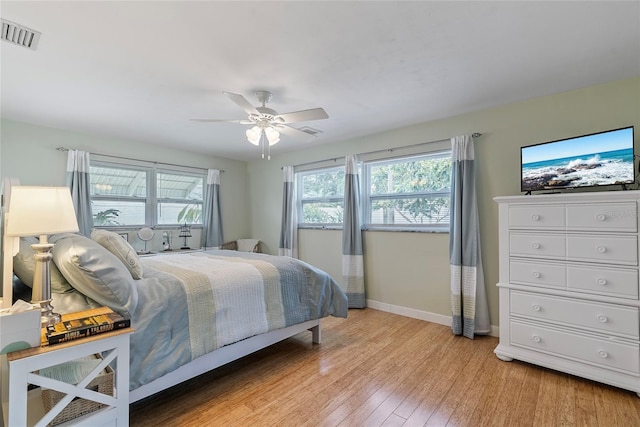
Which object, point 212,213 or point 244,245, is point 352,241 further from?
point 212,213

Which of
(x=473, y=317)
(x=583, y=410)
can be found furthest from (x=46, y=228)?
(x=473, y=317)

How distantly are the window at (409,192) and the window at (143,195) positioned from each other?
290cm

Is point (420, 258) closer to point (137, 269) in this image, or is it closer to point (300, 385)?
point (300, 385)

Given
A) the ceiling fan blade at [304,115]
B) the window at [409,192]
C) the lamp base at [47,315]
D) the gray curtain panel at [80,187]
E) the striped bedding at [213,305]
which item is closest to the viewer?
the lamp base at [47,315]

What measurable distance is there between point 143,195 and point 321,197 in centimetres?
265

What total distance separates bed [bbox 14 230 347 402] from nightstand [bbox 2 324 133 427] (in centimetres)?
18

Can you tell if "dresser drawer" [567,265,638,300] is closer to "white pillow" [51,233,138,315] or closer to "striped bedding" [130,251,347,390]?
"striped bedding" [130,251,347,390]

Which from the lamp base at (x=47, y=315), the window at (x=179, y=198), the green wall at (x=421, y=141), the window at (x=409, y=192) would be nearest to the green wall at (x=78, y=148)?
the green wall at (x=421, y=141)

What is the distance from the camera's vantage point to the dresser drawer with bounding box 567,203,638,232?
6.60ft

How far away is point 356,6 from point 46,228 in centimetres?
189

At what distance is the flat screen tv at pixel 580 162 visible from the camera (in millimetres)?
2158

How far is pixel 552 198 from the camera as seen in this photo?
2.29 meters

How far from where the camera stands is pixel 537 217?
237 cm

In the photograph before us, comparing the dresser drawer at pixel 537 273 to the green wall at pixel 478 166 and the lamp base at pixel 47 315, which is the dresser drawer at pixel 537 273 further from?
the lamp base at pixel 47 315
